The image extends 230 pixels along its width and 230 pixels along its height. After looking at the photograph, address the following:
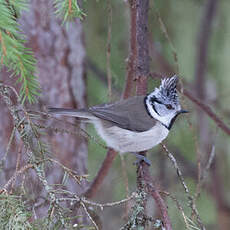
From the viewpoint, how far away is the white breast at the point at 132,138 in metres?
2.55

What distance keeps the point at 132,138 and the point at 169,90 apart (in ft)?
1.32

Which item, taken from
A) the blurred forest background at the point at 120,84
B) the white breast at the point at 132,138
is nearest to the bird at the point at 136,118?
the white breast at the point at 132,138

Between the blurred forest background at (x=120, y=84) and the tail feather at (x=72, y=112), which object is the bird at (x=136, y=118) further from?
the blurred forest background at (x=120, y=84)

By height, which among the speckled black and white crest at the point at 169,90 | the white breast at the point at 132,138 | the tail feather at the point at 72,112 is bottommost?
the white breast at the point at 132,138

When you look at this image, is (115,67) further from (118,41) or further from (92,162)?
(92,162)

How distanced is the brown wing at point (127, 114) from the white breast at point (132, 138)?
0.14ft

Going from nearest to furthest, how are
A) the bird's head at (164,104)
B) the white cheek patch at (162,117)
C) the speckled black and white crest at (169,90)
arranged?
1. the speckled black and white crest at (169,90)
2. the bird's head at (164,104)
3. the white cheek patch at (162,117)

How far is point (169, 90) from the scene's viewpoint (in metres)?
2.46

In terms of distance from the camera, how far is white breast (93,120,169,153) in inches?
101

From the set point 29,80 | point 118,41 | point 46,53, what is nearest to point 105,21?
point 118,41

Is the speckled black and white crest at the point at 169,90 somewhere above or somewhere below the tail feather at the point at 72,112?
Answer: above

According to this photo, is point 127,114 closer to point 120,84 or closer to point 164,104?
point 164,104

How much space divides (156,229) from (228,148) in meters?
2.54

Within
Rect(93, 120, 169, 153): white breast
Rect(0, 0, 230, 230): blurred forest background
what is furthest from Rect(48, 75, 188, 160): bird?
Rect(0, 0, 230, 230): blurred forest background
